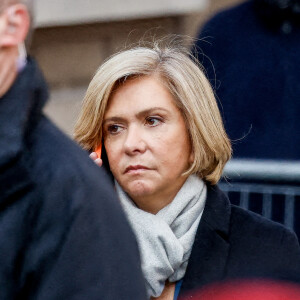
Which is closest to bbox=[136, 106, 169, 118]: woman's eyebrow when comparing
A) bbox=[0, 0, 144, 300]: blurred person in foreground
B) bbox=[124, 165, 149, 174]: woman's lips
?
bbox=[124, 165, 149, 174]: woman's lips

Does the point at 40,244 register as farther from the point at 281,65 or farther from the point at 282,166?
the point at 281,65

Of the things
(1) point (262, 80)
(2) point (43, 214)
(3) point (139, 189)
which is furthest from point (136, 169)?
(1) point (262, 80)

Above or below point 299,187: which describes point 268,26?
above

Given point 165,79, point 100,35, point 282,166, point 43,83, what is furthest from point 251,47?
point 43,83

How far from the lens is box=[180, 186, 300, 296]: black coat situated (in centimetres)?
332

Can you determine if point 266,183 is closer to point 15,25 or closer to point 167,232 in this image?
point 167,232

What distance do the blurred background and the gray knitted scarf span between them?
176 inches

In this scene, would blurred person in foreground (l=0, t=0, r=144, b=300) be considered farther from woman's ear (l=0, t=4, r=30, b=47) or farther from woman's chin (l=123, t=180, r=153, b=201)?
woman's chin (l=123, t=180, r=153, b=201)

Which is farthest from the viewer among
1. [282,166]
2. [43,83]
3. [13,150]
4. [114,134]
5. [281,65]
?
[281,65]

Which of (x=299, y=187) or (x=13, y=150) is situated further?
(x=299, y=187)

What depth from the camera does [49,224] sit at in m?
1.90

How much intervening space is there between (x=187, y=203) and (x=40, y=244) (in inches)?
57.2

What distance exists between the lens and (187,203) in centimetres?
331

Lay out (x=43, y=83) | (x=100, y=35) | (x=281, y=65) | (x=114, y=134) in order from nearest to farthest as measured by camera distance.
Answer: (x=43, y=83) → (x=114, y=134) → (x=281, y=65) → (x=100, y=35)
